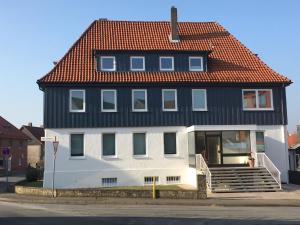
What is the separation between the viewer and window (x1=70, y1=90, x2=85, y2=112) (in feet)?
101

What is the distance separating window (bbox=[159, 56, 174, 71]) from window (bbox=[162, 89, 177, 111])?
1790mm

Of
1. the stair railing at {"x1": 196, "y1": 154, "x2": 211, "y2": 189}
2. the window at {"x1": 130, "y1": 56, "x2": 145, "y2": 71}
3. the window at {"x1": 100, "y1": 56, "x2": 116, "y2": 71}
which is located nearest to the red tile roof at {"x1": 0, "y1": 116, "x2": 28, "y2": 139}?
the window at {"x1": 100, "y1": 56, "x2": 116, "y2": 71}

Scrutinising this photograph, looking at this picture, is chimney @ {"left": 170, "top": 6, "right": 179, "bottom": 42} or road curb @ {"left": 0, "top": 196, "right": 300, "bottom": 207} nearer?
road curb @ {"left": 0, "top": 196, "right": 300, "bottom": 207}

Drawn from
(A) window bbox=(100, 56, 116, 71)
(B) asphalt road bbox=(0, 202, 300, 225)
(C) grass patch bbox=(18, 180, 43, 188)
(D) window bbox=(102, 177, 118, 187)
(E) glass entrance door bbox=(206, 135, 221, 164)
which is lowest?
(B) asphalt road bbox=(0, 202, 300, 225)

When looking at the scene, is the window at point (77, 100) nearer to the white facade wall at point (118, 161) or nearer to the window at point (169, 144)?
the white facade wall at point (118, 161)

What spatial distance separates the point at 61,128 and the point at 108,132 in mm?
3137

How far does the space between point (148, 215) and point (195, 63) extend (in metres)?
18.1

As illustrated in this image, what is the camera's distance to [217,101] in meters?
31.9

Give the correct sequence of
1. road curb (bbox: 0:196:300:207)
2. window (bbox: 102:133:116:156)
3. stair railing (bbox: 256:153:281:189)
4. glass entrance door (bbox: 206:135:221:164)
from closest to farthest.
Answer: road curb (bbox: 0:196:300:207), stair railing (bbox: 256:153:281:189), glass entrance door (bbox: 206:135:221:164), window (bbox: 102:133:116:156)

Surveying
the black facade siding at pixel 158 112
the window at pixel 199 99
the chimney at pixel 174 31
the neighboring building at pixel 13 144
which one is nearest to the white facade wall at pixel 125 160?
the black facade siding at pixel 158 112

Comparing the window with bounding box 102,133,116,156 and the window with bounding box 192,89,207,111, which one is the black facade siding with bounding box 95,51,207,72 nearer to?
the window with bounding box 192,89,207,111

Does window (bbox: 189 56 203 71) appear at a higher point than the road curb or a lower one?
higher

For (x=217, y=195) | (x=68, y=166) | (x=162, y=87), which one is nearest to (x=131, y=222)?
(x=217, y=195)

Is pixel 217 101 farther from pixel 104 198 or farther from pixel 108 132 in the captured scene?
pixel 104 198
